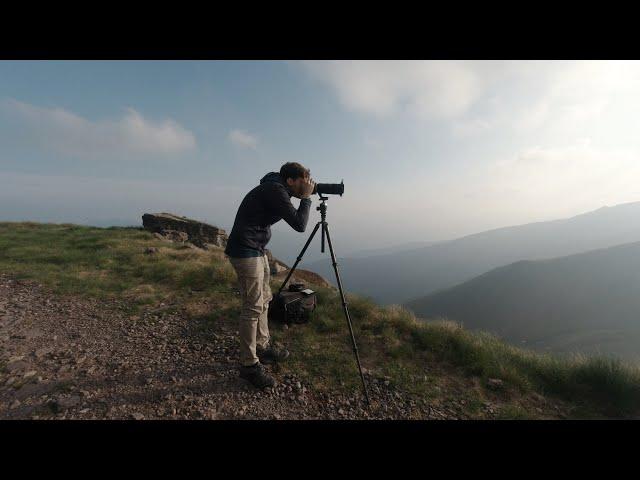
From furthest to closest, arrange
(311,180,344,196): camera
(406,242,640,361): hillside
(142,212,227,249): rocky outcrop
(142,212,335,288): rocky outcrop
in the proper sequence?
(406,242,640,361): hillside → (142,212,227,249): rocky outcrop → (142,212,335,288): rocky outcrop → (311,180,344,196): camera

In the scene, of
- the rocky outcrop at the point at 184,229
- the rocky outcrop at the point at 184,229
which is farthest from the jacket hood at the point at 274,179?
the rocky outcrop at the point at 184,229

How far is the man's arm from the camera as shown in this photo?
149 inches

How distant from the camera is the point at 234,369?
172 inches

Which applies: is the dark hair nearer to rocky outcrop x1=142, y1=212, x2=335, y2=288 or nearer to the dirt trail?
the dirt trail

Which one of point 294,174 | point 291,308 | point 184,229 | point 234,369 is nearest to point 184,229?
point 184,229

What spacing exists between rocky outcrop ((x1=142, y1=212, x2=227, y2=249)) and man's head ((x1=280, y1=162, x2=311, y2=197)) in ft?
47.2

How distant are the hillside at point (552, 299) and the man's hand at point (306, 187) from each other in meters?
114

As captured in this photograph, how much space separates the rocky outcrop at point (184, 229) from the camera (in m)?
17.1

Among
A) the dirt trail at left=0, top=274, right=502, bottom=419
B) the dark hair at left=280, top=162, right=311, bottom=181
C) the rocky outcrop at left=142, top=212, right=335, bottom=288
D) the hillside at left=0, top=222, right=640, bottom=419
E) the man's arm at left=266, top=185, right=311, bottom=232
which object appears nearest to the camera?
the dirt trail at left=0, top=274, right=502, bottom=419

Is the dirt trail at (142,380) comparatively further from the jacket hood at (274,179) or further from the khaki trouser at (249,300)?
the jacket hood at (274,179)

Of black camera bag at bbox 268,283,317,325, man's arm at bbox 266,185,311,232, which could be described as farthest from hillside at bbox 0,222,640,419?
man's arm at bbox 266,185,311,232

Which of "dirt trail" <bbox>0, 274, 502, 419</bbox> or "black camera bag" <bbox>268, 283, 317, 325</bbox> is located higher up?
"black camera bag" <bbox>268, 283, 317, 325</bbox>
